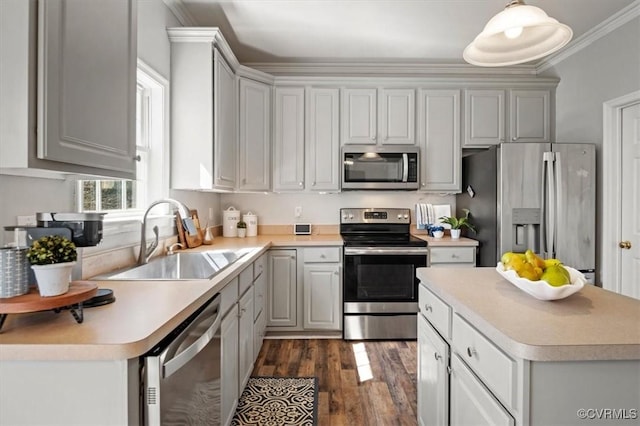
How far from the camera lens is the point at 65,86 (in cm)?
108

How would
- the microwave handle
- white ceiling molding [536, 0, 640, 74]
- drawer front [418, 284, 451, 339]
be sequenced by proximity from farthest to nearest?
the microwave handle < white ceiling molding [536, 0, 640, 74] < drawer front [418, 284, 451, 339]

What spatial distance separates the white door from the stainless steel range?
5.11 feet

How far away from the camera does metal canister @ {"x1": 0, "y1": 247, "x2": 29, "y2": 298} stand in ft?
3.23

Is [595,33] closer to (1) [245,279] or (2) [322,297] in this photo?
(2) [322,297]

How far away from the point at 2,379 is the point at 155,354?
0.35 meters

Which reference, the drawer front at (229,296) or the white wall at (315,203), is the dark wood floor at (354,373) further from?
the white wall at (315,203)

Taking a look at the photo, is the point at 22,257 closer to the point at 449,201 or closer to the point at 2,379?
the point at 2,379

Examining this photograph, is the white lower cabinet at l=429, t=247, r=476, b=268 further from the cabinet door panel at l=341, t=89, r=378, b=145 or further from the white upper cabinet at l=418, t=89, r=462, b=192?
the cabinet door panel at l=341, t=89, r=378, b=145

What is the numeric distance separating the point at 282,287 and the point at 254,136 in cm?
144

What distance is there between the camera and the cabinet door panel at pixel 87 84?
1.01 m

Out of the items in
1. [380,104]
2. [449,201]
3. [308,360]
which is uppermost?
[380,104]

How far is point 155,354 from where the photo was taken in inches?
38.9

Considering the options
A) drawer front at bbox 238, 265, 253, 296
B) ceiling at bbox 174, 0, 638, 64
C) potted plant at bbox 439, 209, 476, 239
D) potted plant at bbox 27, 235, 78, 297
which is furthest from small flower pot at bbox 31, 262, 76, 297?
potted plant at bbox 439, 209, 476, 239

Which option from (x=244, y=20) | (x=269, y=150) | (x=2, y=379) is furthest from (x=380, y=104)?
(x=2, y=379)
